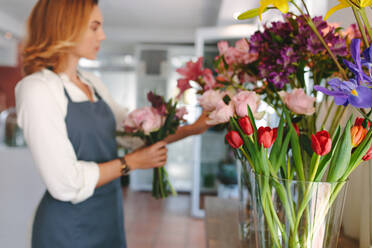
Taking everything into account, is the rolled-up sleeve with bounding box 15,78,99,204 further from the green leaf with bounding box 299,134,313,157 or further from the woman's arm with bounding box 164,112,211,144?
the green leaf with bounding box 299,134,313,157

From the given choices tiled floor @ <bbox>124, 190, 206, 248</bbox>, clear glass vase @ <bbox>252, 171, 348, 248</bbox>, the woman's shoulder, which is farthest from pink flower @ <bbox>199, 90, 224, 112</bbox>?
tiled floor @ <bbox>124, 190, 206, 248</bbox>

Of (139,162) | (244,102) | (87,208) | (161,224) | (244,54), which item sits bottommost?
(161,224)

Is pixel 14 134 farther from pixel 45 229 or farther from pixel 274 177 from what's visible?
pixel 274 177

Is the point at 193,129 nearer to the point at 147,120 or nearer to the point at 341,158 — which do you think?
the point at 147,120

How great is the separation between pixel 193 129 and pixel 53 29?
2.08ft

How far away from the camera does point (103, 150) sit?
1.30 meters

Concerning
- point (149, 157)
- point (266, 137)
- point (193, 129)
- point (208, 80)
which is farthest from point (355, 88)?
point (149, 157)

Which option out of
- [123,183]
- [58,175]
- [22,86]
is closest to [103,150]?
[58,175]

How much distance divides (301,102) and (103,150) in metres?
0.92

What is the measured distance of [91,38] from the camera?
4.03 ft

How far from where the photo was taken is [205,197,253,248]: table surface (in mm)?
897

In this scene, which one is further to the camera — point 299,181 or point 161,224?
point 161,224

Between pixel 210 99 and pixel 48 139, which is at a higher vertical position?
pixel 210 99

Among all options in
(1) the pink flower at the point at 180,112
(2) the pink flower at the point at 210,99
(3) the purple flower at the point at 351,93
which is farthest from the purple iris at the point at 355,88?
(1) the pink flower at the point at 180,112
